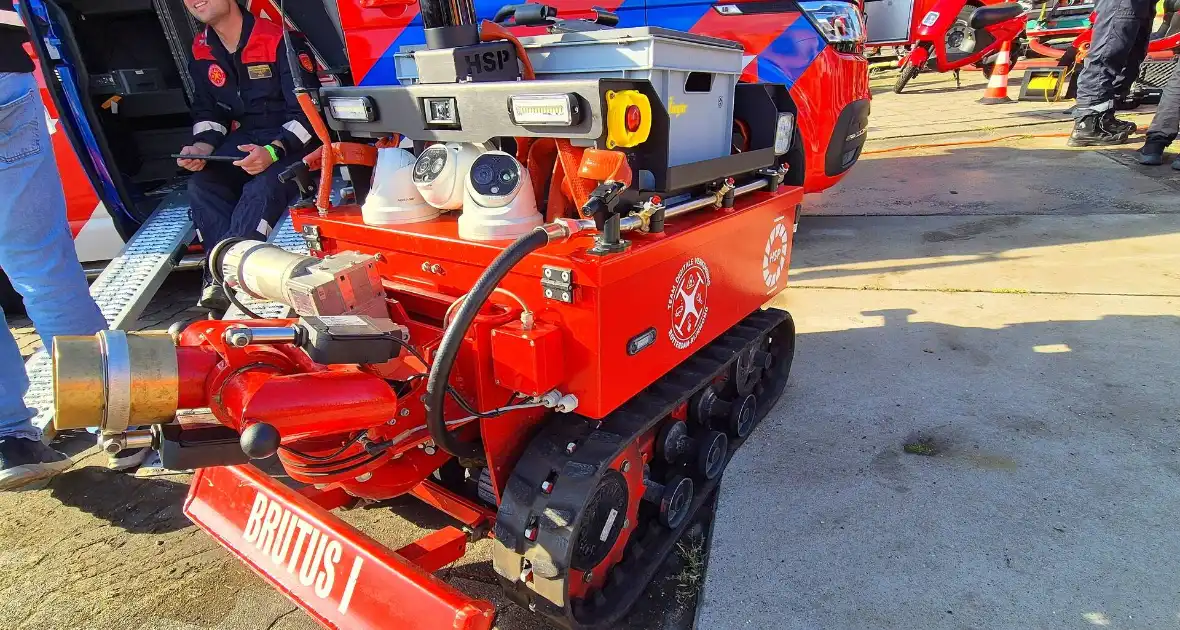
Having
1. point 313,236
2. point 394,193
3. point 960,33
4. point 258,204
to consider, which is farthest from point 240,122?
point 960,33

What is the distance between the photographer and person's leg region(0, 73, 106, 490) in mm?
2543

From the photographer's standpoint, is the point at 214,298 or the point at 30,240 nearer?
the point at 214,298

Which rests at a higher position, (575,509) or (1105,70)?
(1105,70)

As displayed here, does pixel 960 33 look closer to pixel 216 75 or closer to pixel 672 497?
pixel 216 75

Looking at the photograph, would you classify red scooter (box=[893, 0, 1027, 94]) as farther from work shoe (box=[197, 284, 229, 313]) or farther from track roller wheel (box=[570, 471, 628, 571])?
work shoe (box=[197, 284, 229, 313])

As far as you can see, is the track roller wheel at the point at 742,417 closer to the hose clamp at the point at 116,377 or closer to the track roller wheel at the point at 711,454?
the track roller wheel at the point at 711,454

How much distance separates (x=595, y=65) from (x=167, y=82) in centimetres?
474

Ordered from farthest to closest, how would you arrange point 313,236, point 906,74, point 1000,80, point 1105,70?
1. point 906,74
2. point 1000,80
3. point 1105,70
4. point 313,236

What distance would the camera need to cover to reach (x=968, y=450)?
2.74 meters

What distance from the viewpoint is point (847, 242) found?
538 centimetres

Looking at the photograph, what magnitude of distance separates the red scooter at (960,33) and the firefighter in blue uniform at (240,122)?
11.8 m

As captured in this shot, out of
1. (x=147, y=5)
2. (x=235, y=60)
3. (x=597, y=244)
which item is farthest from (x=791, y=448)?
(x=147, y=5)

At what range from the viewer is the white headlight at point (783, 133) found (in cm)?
274

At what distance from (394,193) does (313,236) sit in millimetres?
454
